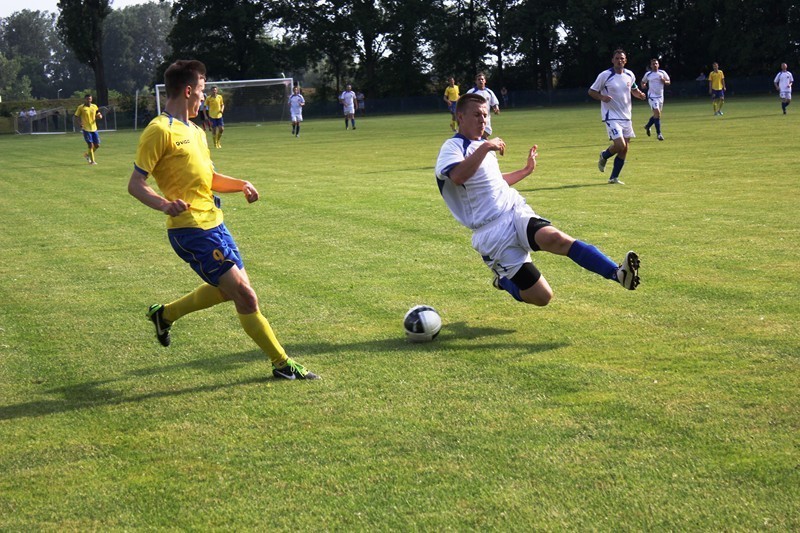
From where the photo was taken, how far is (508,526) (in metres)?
3.89

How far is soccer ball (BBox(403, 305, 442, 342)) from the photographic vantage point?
681 centimetres

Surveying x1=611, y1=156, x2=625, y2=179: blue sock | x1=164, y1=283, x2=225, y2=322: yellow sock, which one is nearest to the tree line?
x1=611, y1=156, x2=625, y2=179: blue sock

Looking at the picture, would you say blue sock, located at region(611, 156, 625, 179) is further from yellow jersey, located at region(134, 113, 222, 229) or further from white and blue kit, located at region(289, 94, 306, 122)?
white and blue kit, located at region(289, 94, 306, 122)

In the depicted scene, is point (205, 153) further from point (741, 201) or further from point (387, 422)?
point (741, 201)

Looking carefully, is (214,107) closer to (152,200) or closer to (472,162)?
(472,162)

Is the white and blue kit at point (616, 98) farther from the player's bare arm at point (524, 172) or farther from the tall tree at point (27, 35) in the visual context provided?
the tall tree at point (27, 35)

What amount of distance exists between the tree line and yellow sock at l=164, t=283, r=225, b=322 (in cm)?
6162

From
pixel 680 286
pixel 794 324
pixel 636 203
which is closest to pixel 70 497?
pixel 794 324

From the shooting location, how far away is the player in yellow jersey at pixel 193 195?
5.97 metres

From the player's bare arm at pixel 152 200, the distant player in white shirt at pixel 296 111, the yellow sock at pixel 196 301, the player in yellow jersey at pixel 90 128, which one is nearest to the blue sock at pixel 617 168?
the yellow sock at pixel 196 301

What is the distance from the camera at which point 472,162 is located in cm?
675

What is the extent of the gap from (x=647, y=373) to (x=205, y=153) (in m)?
3.03

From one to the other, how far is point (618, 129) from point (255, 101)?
1768 inches

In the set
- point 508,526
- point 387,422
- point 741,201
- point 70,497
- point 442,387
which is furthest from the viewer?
point 741,201
